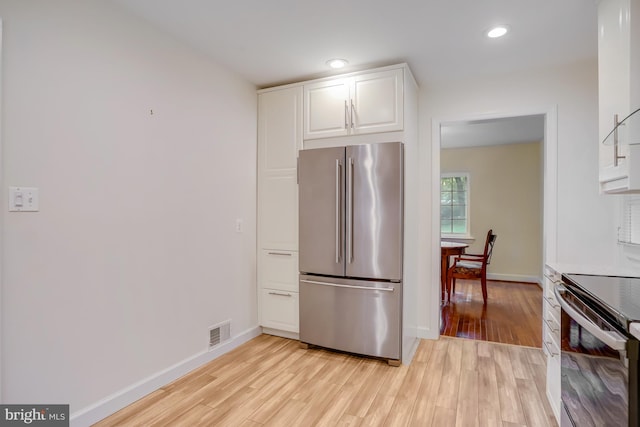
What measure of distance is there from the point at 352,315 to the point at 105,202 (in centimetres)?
196

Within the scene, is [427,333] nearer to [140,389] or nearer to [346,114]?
[346,114]

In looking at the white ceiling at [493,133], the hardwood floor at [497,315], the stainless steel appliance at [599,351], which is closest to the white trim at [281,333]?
the hardwood floor at [497,315]

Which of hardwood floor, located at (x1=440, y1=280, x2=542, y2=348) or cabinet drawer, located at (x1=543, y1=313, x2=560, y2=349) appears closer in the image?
cabinet drawer, located at (x1=543, y1=313, x2=560, y2=349)

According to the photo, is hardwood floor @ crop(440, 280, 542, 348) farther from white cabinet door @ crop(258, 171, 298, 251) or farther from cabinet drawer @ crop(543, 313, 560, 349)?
white cabinet door @ crop(258, 171, 298, 251)

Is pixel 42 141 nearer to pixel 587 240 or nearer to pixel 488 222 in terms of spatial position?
pixel 587 240

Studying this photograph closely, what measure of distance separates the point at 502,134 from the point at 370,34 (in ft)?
12.7

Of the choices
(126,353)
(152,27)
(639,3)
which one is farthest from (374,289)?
(152,27)

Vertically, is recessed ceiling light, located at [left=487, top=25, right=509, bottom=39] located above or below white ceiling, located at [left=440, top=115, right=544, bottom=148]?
below

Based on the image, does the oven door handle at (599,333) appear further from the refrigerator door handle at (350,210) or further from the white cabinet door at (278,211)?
the white cabinet door at (278,211)

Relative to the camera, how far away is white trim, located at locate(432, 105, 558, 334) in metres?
2.85

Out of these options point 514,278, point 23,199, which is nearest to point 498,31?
point 23,199

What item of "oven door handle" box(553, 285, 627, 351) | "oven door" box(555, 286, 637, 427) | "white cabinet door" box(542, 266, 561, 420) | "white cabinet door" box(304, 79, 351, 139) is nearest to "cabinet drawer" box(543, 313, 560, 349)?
"white cabinet door" box(542, 266, 561, 420)

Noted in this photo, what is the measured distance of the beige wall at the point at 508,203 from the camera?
5.89m

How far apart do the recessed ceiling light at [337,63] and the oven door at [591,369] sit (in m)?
2.23
